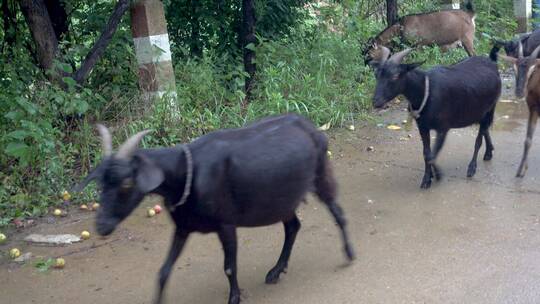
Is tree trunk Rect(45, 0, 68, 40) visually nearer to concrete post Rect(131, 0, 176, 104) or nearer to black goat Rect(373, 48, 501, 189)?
concrete post Rect(131, 0, 176, 104)

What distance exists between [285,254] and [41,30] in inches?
158

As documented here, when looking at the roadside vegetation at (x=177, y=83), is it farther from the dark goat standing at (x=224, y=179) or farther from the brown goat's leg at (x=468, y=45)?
the dark goat standing at (x=224, y=179)

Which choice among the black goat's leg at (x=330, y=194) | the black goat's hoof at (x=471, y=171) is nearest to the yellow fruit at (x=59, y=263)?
the black goat's leg at (x=330, y=194)

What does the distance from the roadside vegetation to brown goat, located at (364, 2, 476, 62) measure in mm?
569

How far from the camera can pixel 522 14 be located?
14836 mm

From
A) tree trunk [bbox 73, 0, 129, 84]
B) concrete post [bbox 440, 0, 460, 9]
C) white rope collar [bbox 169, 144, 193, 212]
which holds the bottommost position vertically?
concrete post [bbox 440, 0, 460, 9]

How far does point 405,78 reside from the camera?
6395mm

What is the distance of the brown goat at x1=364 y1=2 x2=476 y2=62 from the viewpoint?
1193 centimetres

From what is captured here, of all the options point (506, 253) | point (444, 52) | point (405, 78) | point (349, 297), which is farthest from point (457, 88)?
point (444, 52)

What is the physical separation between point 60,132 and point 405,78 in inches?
129

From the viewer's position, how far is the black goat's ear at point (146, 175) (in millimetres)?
3662

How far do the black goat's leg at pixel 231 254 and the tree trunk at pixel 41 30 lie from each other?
12.9 feet

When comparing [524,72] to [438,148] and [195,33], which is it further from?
[195,33]

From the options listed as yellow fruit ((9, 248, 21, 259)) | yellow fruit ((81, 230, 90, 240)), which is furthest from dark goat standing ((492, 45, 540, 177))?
yellow fruit ((9, 248, 21, 259))
